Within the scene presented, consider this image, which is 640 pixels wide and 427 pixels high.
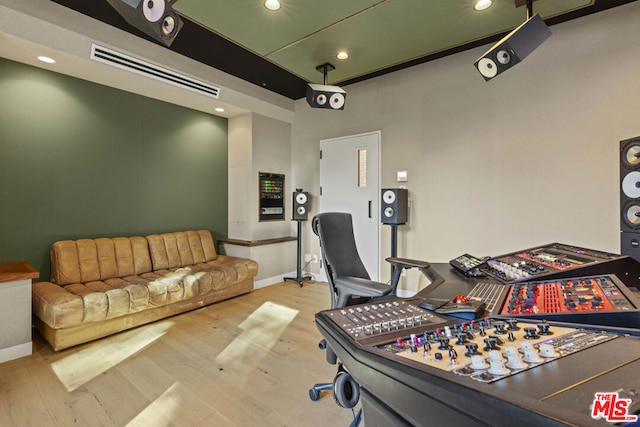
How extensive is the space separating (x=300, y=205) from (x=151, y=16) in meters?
3.08

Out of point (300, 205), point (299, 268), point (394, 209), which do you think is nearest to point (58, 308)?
point (299, 268)

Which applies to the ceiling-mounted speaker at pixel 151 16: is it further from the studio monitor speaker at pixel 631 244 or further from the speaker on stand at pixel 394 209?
the studio monitor speaker at pixel 631 244

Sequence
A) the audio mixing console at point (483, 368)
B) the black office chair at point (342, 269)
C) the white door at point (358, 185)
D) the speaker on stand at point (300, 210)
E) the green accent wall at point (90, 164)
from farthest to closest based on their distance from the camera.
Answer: the speaker on stand at point (300, 210) < the white door at point (358, 185) < the green accent wall at point (90, 164) < the black office chair at point (342, 269) < the audio mixing console at point (483, 368)

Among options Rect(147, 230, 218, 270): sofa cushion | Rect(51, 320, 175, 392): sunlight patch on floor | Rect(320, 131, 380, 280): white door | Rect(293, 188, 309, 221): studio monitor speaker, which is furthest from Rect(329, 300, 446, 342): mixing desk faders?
Rect(293, 188, 309, 221): studio monitor speaker

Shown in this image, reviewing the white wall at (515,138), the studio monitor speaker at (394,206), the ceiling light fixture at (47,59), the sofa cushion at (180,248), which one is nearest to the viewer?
the white wall at (515,138)

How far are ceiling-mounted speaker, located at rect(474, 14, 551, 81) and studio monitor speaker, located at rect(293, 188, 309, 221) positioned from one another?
276cm

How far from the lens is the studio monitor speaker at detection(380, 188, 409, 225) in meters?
3.60

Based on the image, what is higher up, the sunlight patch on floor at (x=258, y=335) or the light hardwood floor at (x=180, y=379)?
the sunlight patch on floor at (x=258, y=335)

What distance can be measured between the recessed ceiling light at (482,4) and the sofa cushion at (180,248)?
3.94 metres

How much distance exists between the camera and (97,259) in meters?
3.22

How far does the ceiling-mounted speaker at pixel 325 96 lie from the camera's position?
10.9ft

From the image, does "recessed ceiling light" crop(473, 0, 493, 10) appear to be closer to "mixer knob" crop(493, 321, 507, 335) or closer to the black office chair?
the black office chair

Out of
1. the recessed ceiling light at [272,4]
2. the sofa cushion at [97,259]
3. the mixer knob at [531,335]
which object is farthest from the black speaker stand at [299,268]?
the mixer knob at [531,335]

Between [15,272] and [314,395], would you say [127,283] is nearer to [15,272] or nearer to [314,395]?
[15,272]
